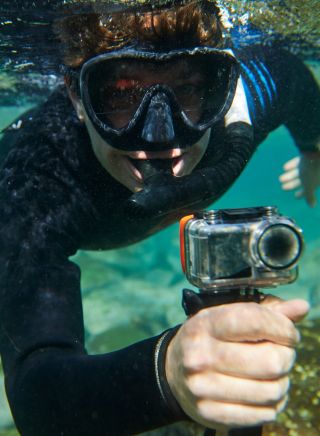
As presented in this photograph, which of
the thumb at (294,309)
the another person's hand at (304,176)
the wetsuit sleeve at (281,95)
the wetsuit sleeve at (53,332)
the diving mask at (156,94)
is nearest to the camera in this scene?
the thumb at (294,309)

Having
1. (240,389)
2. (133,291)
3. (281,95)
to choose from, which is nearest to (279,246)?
(240,389)

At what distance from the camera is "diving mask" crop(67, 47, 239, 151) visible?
267cm

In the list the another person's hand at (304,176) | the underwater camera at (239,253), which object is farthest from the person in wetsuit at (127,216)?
the another person's hand at (304,176)

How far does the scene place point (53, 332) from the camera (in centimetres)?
207

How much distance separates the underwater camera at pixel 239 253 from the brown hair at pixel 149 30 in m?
1.95

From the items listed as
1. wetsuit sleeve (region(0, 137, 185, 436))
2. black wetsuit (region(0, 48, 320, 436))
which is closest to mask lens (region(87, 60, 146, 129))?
black wetsuit (region(0, 48, 320, 436))

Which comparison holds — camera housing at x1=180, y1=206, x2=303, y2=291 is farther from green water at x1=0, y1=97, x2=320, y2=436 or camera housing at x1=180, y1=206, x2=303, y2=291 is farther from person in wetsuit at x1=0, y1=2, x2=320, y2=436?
green water at x1=0, y1=97, x2=320, y2=436

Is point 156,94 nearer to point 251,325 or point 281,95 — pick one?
point 251,325

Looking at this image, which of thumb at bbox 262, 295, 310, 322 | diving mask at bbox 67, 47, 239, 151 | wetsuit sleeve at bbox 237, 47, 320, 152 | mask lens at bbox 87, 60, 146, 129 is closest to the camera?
thumb at bbox 262, 295, 310, 322

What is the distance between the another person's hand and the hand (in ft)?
17.1

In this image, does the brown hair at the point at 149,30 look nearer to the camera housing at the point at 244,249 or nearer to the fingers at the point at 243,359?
the camera housing at the point at 244,249

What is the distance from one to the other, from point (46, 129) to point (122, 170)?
0.80m

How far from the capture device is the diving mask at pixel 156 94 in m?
2.67

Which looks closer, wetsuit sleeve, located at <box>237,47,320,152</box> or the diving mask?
the diving mask
